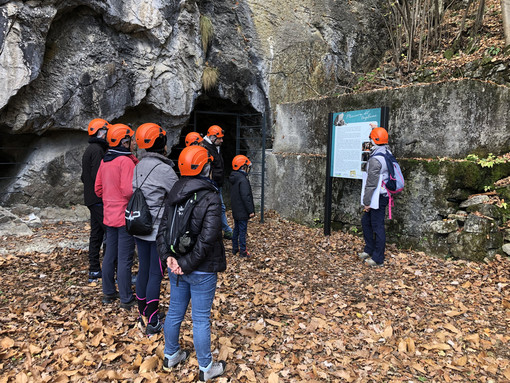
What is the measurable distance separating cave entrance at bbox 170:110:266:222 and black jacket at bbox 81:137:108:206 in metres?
5.33

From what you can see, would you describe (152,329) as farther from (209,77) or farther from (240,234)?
(209,77)

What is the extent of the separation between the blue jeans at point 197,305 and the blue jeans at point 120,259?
1.16 m

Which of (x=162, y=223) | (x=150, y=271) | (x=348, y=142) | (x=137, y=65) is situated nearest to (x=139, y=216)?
(x=162, y=223)

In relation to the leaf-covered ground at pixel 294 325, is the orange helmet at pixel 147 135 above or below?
above

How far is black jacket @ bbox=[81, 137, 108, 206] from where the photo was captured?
439 centimetres

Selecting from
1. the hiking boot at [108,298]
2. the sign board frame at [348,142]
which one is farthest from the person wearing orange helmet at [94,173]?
the sign board frame at [348,142]

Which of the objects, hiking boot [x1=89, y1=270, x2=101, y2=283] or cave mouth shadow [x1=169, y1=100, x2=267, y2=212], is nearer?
hiking boot [x1=89, y1=270, x2=101, y2=283]

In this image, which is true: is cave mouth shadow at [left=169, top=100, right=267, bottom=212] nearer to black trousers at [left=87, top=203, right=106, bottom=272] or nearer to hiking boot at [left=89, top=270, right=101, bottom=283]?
black trousers at [left=87, top=203, right=106, bottom=272]

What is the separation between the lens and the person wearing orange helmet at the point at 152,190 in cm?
320

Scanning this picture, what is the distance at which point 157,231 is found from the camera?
313 centimetres

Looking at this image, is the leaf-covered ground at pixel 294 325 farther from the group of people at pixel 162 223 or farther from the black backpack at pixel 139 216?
the black backpack at pixel 139 216

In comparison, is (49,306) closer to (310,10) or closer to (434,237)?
(434,237)

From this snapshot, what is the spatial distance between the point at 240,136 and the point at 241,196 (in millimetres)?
5980

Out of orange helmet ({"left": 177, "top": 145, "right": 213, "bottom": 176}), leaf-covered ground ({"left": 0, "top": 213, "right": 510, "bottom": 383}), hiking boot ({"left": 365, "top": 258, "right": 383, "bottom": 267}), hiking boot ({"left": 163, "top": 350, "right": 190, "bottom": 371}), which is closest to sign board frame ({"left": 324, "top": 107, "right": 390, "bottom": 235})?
hiking boot ({"left": 365, "top": 258, "right": 383, "bottom": 267})
